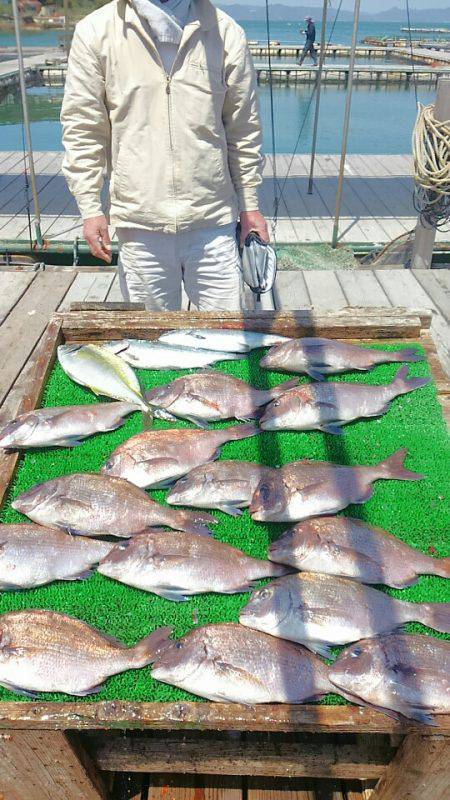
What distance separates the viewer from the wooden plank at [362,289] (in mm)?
4633

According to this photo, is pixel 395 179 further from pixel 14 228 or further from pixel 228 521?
pixel 228 521

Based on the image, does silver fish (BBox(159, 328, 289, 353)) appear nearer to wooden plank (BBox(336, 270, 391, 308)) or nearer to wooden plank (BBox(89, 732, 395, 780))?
wooden plank (BBox(89, 732, 395, 780))

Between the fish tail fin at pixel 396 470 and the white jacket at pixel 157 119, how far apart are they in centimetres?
173

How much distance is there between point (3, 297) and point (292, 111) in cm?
2037

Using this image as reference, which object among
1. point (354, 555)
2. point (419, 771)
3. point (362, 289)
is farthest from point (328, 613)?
Answer: point (362, 289)

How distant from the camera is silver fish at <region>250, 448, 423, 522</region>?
6.32 ft

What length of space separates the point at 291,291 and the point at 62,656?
12.4 ft

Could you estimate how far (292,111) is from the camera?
856 inches

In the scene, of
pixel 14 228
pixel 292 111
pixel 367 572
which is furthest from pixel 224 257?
pixel 292 111

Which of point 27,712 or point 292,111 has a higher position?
point 292,111

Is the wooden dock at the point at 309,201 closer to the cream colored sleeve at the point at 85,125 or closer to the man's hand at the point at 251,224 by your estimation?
the man's hand at the point at 251,224

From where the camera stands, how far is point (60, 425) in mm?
2283

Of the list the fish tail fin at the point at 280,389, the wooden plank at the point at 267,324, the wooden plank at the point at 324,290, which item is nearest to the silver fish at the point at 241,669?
the fish tail fin at the point at 280,389

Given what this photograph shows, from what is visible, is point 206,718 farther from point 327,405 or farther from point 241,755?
point 327,405
